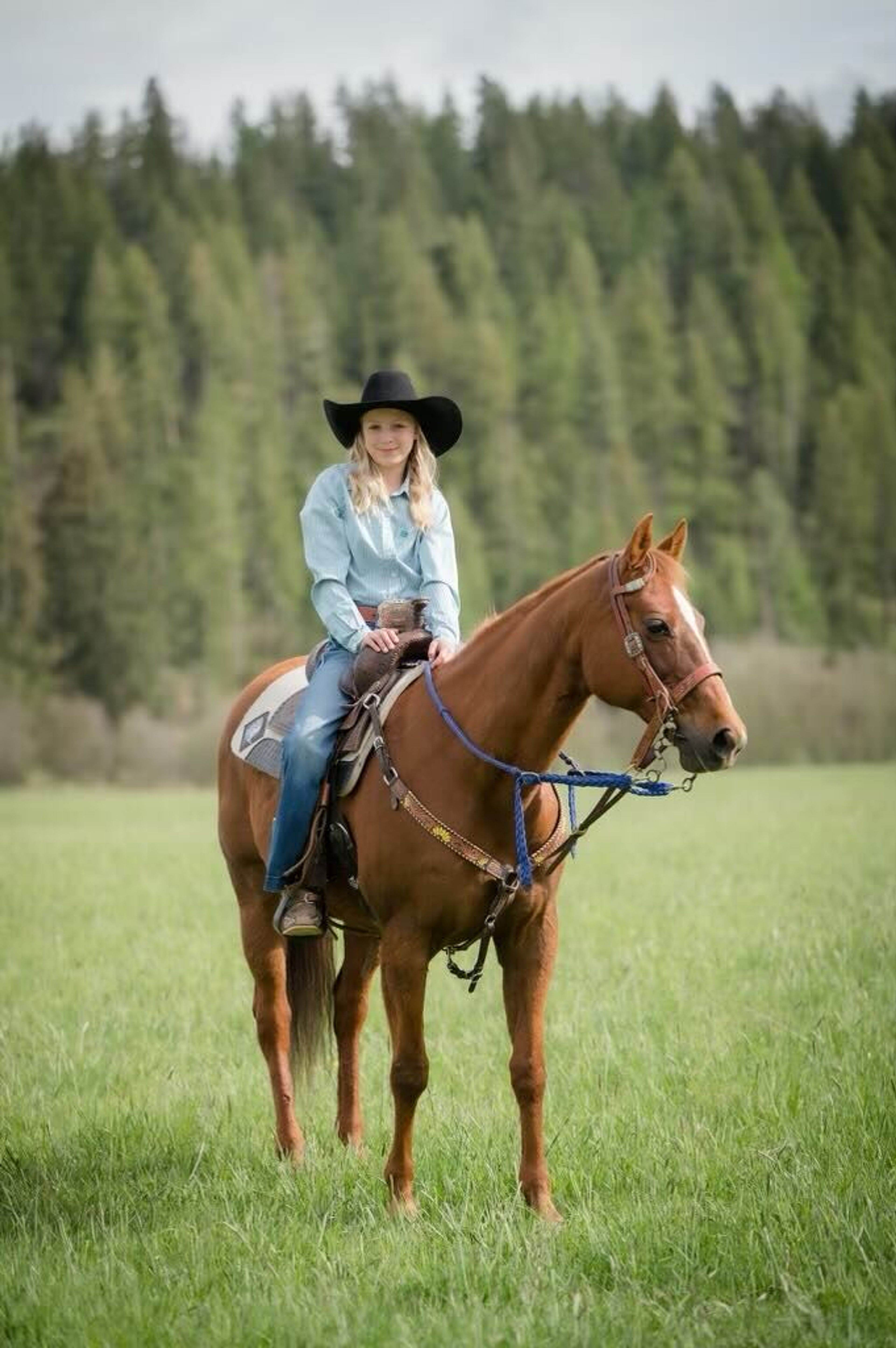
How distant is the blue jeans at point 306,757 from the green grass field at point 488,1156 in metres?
1.39

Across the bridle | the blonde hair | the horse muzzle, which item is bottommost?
the horse muzzle

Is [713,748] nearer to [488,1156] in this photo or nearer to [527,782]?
[527,782]

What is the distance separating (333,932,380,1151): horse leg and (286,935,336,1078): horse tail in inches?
2.4

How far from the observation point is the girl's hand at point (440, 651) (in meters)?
6.56

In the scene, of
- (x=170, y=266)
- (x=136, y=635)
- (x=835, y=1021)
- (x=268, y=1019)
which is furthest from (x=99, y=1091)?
(x=170, y=266)

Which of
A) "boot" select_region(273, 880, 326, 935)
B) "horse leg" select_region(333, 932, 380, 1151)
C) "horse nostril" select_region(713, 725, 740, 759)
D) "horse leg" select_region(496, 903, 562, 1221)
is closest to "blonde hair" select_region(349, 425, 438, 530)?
"boot" select_region(273, 880, 326, 935)

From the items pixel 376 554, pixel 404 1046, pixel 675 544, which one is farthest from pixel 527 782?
pixel 376 554

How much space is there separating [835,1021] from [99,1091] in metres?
4.20

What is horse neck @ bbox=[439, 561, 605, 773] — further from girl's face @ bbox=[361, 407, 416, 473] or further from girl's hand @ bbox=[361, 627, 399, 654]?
girl's face @ bbox=[361, 407, 416, 473]

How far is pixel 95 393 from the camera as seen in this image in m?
63.9

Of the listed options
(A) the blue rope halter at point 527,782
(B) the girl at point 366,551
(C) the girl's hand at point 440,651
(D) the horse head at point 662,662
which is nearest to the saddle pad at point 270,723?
(B) the girl at point 366,551

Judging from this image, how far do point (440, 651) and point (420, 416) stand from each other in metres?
1.18

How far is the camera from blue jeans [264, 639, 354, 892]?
6.62 metres

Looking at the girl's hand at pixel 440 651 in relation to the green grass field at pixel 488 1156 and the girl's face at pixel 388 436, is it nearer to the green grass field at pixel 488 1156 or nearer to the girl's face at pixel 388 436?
the girl's face at pixel 388 436
